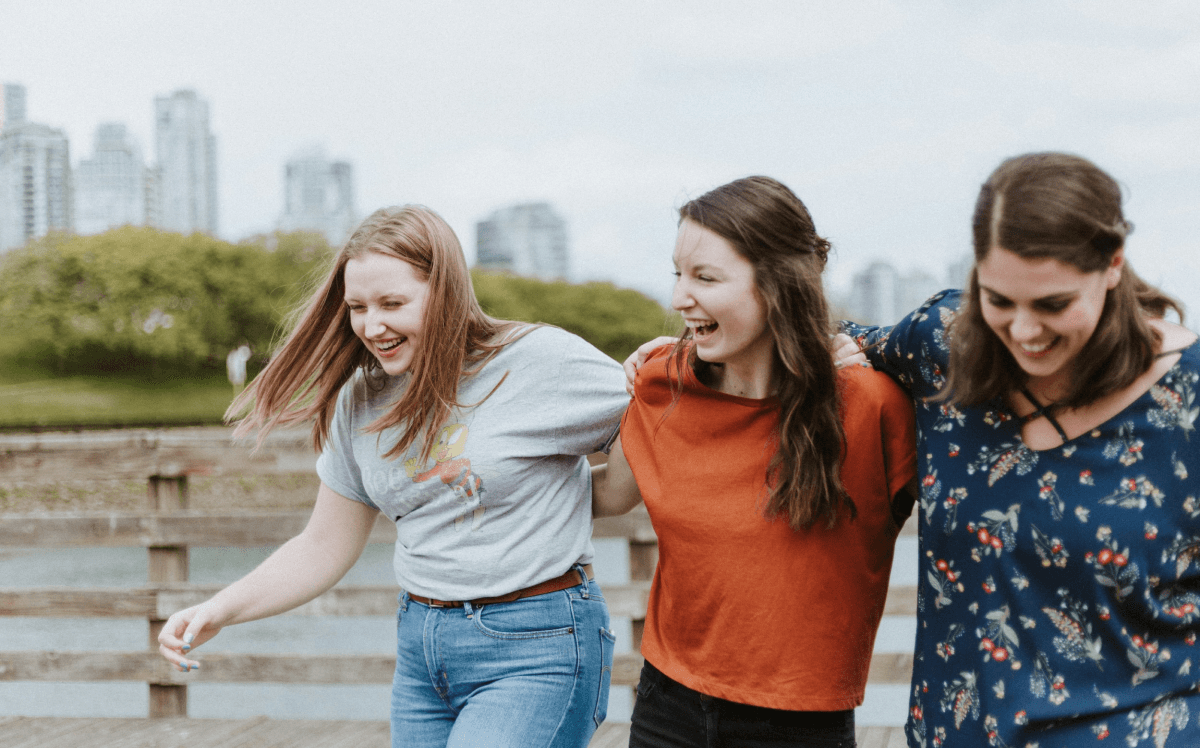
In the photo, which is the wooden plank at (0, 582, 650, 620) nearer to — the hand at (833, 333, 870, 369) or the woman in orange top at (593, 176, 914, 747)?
the woman in orange top at (593, 176, 914, 747)

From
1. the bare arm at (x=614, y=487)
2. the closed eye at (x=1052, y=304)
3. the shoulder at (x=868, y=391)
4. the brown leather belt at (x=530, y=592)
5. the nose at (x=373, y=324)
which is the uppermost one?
the closed eye at (x=1052, y=304)

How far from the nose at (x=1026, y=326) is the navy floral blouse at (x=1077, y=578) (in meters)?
0.17

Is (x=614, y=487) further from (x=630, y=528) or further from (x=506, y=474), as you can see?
(x=630, y=528)

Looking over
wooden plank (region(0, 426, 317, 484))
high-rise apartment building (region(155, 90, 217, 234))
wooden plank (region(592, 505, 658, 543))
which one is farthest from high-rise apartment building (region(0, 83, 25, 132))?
wooden plank (region(592, 505, 658, 543))

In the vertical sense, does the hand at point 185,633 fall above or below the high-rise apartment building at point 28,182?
below

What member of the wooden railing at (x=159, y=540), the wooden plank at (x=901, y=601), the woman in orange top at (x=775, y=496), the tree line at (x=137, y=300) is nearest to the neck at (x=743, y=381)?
the woman in orange top at (x=775, y=496)

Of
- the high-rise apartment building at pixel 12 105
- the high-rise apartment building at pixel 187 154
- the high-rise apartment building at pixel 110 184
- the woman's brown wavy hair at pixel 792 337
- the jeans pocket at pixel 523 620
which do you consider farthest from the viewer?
the high-rise apartment building at pixel 187 154

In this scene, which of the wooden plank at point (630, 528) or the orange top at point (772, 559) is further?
the wooden plank at point (630, 528)

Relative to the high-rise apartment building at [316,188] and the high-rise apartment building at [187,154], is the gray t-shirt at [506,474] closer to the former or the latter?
the high-rise apartment building at [187,154]

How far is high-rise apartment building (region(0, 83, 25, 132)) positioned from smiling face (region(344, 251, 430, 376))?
157 feet

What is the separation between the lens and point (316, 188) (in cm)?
8425

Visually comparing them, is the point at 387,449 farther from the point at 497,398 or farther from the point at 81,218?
the point at 81,218

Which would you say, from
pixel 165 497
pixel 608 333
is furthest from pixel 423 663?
pixel 608 333

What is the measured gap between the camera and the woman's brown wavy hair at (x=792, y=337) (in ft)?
4.98
